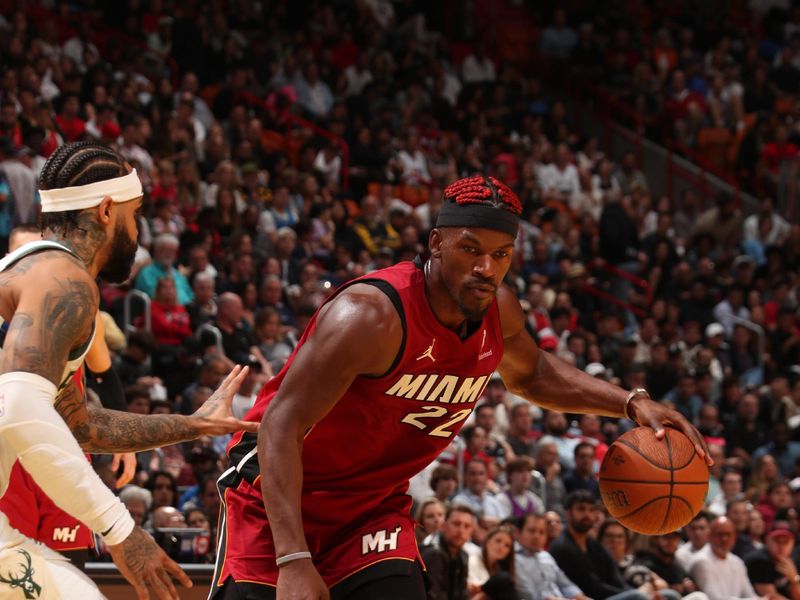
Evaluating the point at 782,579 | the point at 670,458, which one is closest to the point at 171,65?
the point at 782,579

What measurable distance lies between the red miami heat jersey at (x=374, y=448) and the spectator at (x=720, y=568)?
695 cm

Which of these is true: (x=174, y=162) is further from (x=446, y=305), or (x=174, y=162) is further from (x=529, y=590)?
(x=446, y=305)

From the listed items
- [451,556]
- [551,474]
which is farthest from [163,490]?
[551,474]

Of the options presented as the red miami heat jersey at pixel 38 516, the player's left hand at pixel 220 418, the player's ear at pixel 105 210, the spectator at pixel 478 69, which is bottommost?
the spectator at pixel 478 69

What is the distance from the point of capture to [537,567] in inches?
375

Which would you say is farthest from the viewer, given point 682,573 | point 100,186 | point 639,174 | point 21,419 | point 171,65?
point 639,174

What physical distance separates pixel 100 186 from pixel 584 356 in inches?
433

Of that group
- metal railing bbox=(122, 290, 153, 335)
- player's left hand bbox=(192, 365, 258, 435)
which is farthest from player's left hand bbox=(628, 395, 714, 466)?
metal railing bbox=(122, 290, 153, 335)

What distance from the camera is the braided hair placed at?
379cm

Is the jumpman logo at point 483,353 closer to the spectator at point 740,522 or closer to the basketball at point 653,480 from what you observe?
the basketball at point 653,480

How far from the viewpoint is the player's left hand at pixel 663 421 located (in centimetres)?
443

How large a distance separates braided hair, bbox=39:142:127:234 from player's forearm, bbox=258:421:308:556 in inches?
32.8

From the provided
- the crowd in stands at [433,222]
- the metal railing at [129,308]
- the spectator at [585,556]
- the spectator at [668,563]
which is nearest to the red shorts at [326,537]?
the crowd in stands at [433,222]

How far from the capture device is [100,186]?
150 inches
